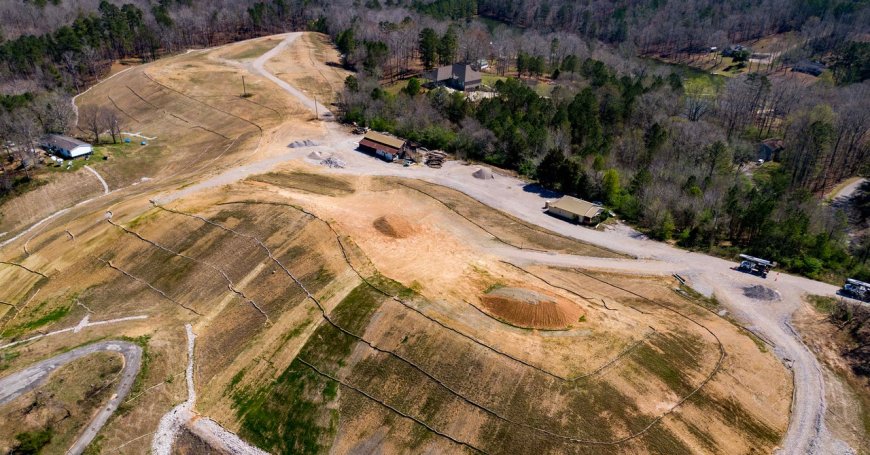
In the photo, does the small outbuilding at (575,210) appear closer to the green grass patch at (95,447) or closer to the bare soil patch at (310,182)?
the bare soil patch at (310,182)

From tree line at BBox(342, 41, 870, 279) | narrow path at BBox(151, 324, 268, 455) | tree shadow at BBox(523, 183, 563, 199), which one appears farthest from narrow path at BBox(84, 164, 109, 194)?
tree shadow at BBox(523, 183, 563, 199)

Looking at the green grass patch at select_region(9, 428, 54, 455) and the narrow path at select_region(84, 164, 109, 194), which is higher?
the narrow path at select_region(84, 164, 109, 194)

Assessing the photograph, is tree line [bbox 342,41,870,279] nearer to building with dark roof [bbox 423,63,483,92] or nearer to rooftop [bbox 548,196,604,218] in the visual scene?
rooftop [bbox 548,196,604,218]

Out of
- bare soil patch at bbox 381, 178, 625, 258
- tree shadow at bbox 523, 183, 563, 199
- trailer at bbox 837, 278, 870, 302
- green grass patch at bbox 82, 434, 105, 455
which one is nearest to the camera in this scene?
green grass patch at bbox 82, 434, 105, 455

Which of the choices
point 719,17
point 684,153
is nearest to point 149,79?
point 684,153

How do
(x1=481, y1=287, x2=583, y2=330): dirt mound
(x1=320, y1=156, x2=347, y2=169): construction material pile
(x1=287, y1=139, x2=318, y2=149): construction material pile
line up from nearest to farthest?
(x1=481, y1=287, x2=583, y2=330): dirt mound
(x1=320, y1=156, x2=347, y2=169): construction material pile
(x1=287, y1=139, x2=318, y2=149): construction material pile

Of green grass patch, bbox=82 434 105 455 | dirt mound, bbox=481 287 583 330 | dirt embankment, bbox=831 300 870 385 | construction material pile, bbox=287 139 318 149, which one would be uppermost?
construction material pile, bbox=287 139 318 149

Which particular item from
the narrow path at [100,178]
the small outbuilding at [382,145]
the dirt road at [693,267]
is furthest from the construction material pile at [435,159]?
the narrow path at [100,178]
